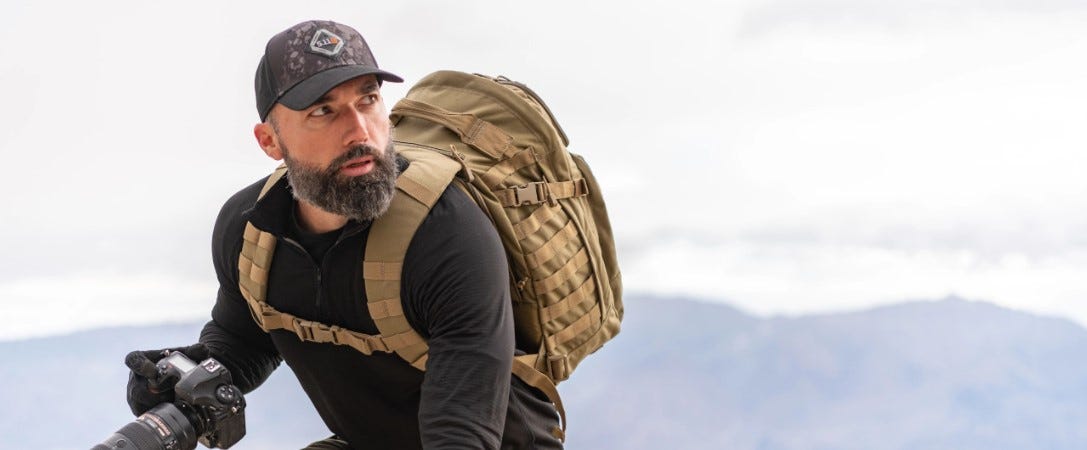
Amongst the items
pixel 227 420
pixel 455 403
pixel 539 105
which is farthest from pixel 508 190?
pixel 227 420

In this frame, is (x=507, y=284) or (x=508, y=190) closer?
(x=507, y=284)

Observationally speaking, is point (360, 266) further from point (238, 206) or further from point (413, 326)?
point (238, 206)

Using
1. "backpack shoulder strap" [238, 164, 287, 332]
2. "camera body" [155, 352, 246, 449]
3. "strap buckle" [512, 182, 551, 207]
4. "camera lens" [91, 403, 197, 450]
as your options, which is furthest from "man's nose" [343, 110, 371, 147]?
"camera lens" [91, 403, 197, 450]

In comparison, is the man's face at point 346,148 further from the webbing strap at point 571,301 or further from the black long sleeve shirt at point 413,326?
A: the webbing strap at point 571,301

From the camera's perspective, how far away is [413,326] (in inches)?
158

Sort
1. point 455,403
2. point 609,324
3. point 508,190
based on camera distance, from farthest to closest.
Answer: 1. point 609,324
2. point 508,190
3. point 455,403

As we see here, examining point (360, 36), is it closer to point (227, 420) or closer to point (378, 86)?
point (378, 86)

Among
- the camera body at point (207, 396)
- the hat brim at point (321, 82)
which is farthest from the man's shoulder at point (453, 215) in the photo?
the camera body at point (207, 396)

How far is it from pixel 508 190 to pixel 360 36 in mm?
586

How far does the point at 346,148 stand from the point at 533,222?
579 millimetres

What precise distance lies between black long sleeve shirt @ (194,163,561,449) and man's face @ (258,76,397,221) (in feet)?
0.39

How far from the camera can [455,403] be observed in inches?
150

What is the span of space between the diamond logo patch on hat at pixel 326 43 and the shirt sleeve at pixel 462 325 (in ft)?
1.58

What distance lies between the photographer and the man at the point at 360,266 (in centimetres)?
382
